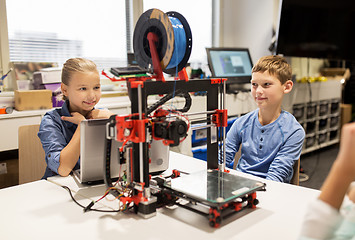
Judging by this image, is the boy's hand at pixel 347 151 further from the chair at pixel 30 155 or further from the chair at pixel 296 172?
the chair at pixel 30 155

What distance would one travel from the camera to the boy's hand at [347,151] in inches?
21.1

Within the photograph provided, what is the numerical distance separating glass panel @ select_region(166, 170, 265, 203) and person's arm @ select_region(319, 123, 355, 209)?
363 mm

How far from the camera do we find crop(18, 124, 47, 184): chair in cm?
178

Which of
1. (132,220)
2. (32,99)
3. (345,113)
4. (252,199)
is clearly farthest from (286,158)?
(345,113)

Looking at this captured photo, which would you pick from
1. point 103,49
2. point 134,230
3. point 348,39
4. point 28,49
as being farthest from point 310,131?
point 134,230

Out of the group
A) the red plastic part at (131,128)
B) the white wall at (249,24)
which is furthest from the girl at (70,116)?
the white wall at (249,24)

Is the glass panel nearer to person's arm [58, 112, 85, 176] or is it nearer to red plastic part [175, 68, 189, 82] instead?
red plastic part [175, 68, 189, 82]

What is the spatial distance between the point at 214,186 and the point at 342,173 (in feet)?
1.68

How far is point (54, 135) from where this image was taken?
59.5 inches

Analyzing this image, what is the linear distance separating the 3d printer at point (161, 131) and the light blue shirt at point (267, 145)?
1.50 ft

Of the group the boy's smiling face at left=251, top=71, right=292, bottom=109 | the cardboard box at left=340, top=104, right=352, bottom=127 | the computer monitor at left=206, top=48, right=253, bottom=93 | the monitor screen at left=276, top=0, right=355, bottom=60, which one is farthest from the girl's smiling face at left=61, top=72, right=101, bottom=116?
the cardboard box at left=340, top=104, right=352, bottom=127

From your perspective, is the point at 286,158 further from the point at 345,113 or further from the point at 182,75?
the point at 345,113

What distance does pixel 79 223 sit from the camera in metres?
0.99

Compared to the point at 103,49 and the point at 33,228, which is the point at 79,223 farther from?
the point at 103,49
